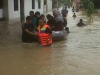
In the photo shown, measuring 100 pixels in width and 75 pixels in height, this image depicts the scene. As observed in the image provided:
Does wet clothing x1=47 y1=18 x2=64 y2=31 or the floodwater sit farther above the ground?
wet clothing x1=47 y1=18 x2=64 y2=31

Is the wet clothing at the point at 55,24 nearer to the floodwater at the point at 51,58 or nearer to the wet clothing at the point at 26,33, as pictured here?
the floodwater at the point at 51,58

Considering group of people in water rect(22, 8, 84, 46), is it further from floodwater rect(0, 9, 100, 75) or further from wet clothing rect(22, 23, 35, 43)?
floodwater rect(0, 9, 100, 75)

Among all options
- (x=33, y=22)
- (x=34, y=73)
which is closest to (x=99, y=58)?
(x=34, y=73)

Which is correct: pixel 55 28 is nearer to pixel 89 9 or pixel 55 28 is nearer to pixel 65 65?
pixel 65 65

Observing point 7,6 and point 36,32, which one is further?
point 7,6

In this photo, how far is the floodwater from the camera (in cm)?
699

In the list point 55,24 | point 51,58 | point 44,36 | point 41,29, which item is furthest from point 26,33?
point 51,58

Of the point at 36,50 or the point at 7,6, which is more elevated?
the point at 7,6

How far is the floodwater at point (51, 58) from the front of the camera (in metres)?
6.99

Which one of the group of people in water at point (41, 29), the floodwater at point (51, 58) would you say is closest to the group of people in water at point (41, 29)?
the group of people in water at point (41, 29)

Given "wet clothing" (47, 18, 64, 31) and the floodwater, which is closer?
the floodwater

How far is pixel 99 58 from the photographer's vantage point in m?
8.48

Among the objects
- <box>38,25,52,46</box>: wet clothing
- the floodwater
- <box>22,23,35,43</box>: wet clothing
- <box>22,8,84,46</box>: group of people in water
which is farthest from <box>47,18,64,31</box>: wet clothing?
<box>38,25,52,46</box>: wet clothing

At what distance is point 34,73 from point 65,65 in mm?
1132
